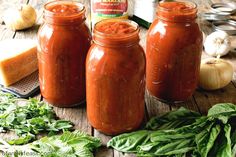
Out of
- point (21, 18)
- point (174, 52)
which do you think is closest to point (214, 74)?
point (174, 52)

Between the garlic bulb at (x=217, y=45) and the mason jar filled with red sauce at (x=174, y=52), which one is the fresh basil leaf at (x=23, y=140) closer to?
the mason jar filled with red sauce at (x=174, y=52)

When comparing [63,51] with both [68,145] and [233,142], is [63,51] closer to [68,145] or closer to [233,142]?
[68,145]

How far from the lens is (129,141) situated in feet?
3.05

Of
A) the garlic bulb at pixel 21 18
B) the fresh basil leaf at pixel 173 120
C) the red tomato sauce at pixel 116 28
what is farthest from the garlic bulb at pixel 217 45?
the garlic bulb at pixel 21 18

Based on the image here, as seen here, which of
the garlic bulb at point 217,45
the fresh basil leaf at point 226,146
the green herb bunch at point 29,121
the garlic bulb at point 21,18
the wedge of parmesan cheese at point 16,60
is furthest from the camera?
the garlic bulb at point 21,18

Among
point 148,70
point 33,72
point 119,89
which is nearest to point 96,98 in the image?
point 119,89

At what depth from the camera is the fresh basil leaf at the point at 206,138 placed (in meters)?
0.87

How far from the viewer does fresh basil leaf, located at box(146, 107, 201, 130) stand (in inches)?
39.2

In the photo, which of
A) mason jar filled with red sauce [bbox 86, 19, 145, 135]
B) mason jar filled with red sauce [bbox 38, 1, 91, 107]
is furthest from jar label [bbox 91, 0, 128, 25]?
mason jar filled with red sauce [bbox 86, 19, 145, 135]

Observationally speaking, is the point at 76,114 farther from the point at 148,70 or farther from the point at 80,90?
the point at 148,70

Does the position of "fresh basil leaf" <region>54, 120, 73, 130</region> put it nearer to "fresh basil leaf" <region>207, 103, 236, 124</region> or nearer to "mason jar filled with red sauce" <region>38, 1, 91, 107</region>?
→ "mason jar filled with red sauce" <region>38, 1, 91, 107</region>

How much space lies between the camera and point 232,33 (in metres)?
1.57

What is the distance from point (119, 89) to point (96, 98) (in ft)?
0.22

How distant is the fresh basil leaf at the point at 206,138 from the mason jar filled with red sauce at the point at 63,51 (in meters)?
0.35
